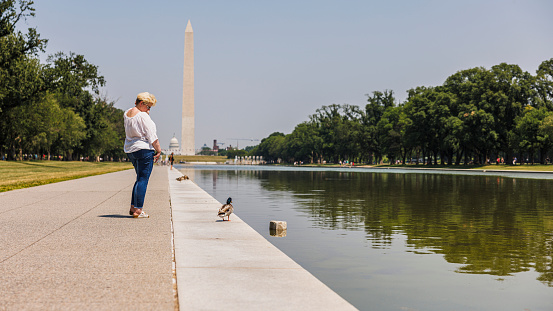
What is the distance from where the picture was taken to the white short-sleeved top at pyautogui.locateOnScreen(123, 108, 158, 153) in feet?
35.6

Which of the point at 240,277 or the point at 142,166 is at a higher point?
the point at 142,166

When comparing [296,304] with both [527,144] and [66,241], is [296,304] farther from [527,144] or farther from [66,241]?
[527,144]

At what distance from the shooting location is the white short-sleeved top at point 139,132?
10.9 metres

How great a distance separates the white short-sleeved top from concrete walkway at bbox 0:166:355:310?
148 cm

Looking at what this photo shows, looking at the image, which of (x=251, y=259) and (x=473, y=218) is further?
(x=473, y=218)

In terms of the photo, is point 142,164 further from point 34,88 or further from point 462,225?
point 34,88

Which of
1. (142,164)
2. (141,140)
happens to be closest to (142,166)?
(142,164)

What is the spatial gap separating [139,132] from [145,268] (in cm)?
490

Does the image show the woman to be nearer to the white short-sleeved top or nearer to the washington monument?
the white short-sleeved top

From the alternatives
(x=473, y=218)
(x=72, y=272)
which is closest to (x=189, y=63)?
(x=473, y=218)

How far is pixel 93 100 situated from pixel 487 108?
63.6 m

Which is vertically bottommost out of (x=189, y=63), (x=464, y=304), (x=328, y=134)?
(x=464, y=304)

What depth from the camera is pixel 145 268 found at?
6445 mm

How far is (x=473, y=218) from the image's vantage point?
1420cm
